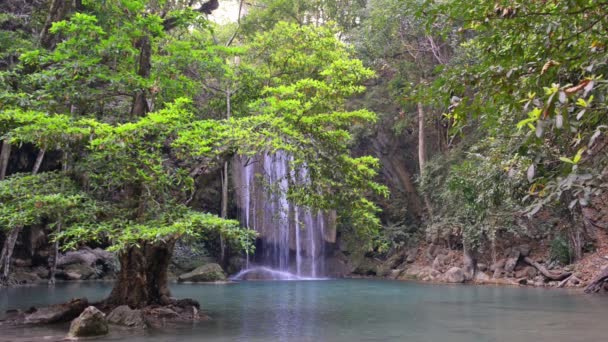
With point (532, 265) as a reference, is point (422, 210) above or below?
above

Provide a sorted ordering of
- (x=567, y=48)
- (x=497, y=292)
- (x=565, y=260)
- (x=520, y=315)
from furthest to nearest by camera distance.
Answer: (x=565, y=260)
(x=497, y=292)
(x=520, y=315)
(x=567, y=48)

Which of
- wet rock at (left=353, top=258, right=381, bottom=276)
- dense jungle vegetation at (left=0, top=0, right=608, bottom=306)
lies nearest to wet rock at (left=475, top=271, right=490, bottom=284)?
dense jungle vegetation at (left=0, top=0, right=608, bottom=306)

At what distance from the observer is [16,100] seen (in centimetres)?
982

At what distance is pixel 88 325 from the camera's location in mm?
8602

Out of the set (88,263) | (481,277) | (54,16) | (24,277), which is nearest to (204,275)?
(88,263)

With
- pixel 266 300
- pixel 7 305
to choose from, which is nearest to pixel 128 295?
pixel 7 305

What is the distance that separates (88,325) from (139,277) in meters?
2.23

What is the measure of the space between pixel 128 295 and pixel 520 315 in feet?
26.4

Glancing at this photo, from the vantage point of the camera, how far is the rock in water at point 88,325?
855cm

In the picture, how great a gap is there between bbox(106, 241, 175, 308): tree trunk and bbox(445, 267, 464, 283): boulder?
14899mm

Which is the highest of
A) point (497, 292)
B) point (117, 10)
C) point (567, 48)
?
point (117, 10)

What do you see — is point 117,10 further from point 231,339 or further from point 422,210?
point 422,210

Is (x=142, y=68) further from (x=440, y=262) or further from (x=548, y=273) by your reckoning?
(x=440, y=262)

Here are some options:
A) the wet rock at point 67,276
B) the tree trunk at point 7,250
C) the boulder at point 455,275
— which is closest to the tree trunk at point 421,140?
the boulder at point 455,275
